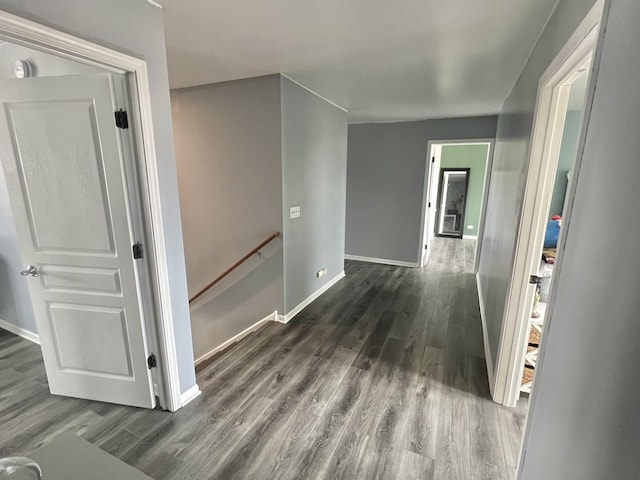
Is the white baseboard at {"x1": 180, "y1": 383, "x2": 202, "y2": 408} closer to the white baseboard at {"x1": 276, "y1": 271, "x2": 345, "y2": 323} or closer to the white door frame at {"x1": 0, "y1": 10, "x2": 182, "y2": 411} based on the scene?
the white door frame at {"x1": 0, "y1": 10, "x2": 182, "y2": 411}

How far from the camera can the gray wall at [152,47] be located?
1243 mm

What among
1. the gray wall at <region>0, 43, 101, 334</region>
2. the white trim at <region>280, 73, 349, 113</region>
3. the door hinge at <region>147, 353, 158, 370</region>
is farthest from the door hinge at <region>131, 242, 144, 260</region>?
the white trim at <region>280, 73, 349, 113</region>

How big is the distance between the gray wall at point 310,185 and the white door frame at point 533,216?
1994mm

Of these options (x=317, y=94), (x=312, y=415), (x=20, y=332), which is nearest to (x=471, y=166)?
(x=317, y=94)

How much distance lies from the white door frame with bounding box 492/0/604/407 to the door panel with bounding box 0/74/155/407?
7.64 feet

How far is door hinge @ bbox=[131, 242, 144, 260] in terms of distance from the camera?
1.75 meters

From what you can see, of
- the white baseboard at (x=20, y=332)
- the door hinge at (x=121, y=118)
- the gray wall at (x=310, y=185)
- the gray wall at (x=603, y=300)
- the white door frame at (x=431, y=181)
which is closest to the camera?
the gray wall at (x=603, y=300)

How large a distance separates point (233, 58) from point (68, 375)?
8.53ft

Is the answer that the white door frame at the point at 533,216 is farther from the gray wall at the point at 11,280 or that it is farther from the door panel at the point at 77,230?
the gray wall at the point at 11,280

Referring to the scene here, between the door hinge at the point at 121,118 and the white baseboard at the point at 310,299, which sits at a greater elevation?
the door hinge at the point at 121,118

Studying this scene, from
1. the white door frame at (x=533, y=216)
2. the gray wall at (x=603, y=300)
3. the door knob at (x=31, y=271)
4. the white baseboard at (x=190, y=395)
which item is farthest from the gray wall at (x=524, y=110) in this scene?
the door knob at (x=31, y=271)

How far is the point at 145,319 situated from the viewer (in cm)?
186

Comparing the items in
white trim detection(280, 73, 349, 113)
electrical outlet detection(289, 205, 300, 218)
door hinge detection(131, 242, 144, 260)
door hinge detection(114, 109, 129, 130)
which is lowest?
door hinge detection(131, 242, 144, 260)

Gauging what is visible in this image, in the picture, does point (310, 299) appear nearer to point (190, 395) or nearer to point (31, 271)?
point (190, 395)
